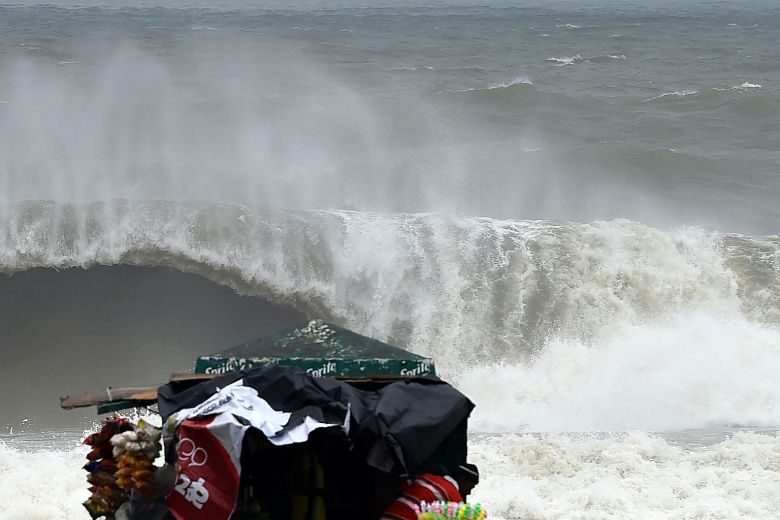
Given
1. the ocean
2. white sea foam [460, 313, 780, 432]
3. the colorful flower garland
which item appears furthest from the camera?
white sea foam [460, 313, 780, 432]

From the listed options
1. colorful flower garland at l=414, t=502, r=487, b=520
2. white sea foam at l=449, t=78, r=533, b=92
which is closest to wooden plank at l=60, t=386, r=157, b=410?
colorful flower garland at l=414, t=502, r=487, b=520

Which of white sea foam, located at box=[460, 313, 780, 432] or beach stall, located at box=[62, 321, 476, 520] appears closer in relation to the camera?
beach stall, located at box=[62, 321, 476, 520]

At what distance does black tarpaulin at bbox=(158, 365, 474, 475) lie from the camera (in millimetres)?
4137

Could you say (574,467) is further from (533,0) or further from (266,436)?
(533,0)

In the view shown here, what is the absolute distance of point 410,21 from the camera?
6531cm

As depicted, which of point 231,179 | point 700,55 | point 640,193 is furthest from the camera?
point 700,55

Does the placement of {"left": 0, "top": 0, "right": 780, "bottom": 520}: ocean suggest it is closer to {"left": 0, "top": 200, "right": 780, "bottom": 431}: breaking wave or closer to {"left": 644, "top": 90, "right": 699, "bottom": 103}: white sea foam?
{"left": 0, "top": 200, "right": 780, "bottom": 431}: breaking wave

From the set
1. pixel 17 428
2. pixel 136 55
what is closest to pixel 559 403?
pixel 17 428

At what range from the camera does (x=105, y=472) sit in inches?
176

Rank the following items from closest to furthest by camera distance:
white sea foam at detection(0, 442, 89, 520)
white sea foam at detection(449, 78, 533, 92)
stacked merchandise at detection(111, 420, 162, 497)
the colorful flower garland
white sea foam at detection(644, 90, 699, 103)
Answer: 1. the colorful flower garland
2. stacked merchandise at detection(111, 420, 162, 497)
3. white sea foam at detection(0, 442, 89, 520)
4. white sea foam at detection(644, 90, 699, 103)
5. white sea foam at detection(449, 78, 533, 92)

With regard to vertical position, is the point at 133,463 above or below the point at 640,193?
above

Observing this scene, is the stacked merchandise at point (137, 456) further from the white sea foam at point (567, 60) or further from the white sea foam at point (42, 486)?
the white sea foam at point (567, 60)

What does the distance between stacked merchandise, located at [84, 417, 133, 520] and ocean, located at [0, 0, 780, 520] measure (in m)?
2.91

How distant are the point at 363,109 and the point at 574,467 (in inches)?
852
